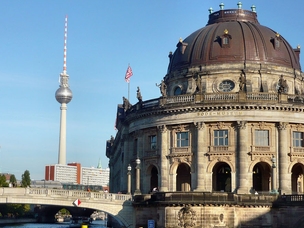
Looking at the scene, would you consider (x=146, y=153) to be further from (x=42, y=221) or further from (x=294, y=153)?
(x=42, y=221)

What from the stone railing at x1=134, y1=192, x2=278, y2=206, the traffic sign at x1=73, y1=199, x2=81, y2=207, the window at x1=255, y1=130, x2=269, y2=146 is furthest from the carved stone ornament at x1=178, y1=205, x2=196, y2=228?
the window at x1=255, y1=130, x2=269, y2=146

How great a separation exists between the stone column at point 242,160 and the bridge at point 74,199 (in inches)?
504

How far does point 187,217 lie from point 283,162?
1620 centimetres

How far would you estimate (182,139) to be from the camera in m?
77.6

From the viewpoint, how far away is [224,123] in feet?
247

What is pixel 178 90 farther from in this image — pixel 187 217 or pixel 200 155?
pixel 187 217

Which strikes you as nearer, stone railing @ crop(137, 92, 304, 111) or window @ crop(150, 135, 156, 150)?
stone railing @ crop(137, 92, 304, 111)

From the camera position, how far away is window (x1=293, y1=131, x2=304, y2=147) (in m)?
76.1

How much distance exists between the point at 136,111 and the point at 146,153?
19.0 feet

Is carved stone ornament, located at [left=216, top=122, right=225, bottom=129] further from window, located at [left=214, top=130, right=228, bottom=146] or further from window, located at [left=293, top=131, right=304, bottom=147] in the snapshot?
window, located at [left=293, top=131, right=304, bottom=147]

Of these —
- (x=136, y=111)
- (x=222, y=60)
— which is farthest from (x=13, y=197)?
(x=222, y=60)

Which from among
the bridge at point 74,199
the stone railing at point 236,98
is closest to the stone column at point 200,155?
the stone railing at point 236,98

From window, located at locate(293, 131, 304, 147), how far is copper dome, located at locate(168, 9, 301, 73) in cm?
1164

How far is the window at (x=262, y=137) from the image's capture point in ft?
246
